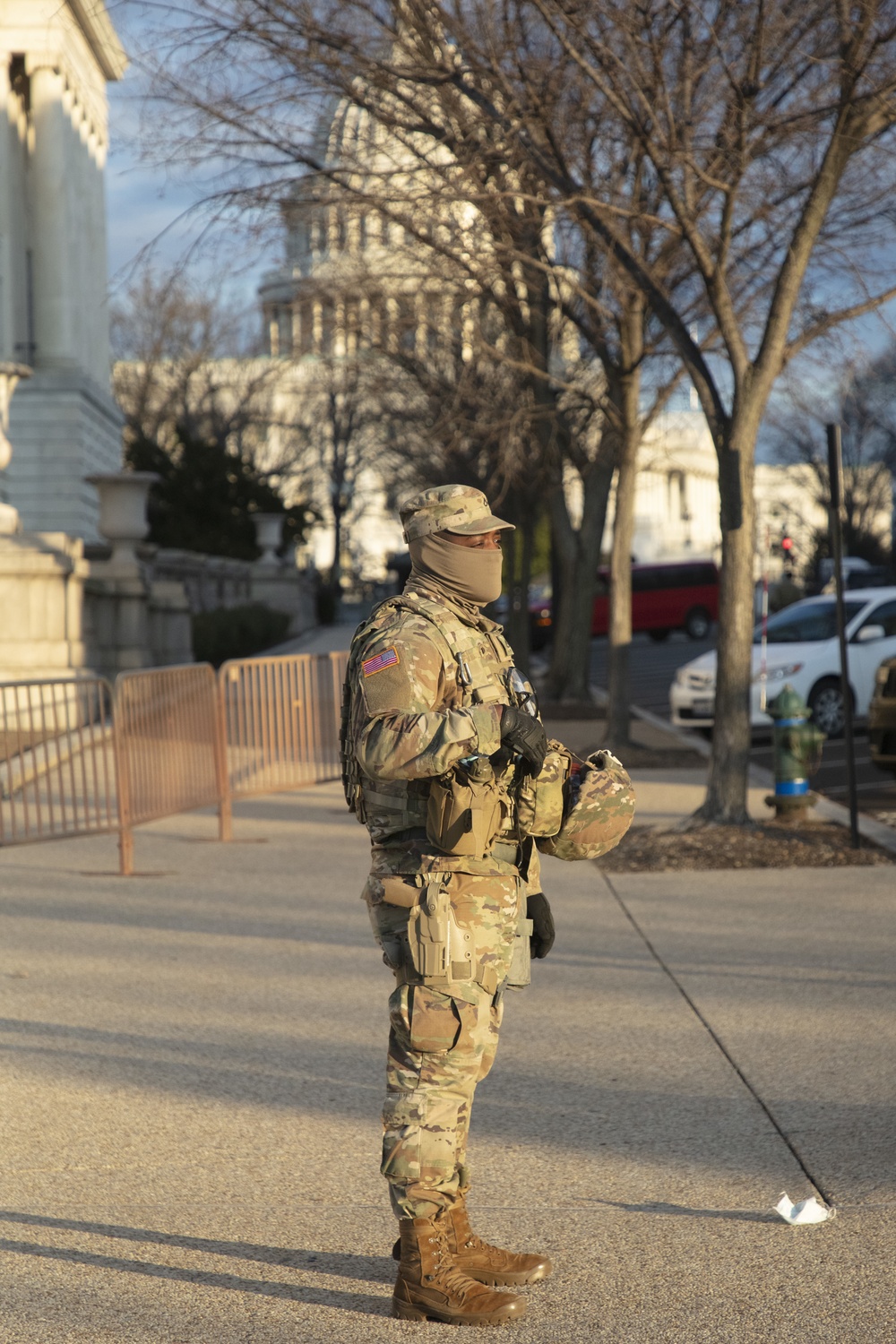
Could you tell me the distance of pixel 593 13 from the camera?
8953 mm

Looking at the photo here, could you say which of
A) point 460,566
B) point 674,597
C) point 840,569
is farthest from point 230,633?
point 460,566

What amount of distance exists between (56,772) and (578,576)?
1173cm

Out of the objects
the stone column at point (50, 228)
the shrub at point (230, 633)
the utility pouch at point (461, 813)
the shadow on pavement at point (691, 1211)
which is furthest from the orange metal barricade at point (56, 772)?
the stone column at point (50, 228)

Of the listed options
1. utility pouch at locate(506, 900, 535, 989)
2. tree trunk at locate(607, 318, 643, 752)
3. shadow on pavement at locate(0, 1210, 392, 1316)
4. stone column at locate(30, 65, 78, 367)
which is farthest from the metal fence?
stone column at locate(30, 65, 78, 367)

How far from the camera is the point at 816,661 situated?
16531 millimetres

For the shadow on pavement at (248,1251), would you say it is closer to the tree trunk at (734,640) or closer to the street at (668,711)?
the tree trunk at (734,640)

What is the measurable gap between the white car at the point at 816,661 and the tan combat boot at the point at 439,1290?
12.8m

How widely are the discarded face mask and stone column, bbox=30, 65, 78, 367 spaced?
4017 centimetres

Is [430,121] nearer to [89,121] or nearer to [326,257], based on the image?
[326,257]

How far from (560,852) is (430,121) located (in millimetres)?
8316

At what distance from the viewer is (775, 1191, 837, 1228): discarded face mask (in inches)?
158

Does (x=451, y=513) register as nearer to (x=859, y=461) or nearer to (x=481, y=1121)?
(x=481, y=1121)

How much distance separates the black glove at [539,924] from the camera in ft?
12.5

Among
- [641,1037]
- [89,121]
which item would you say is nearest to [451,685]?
[641,1037]
